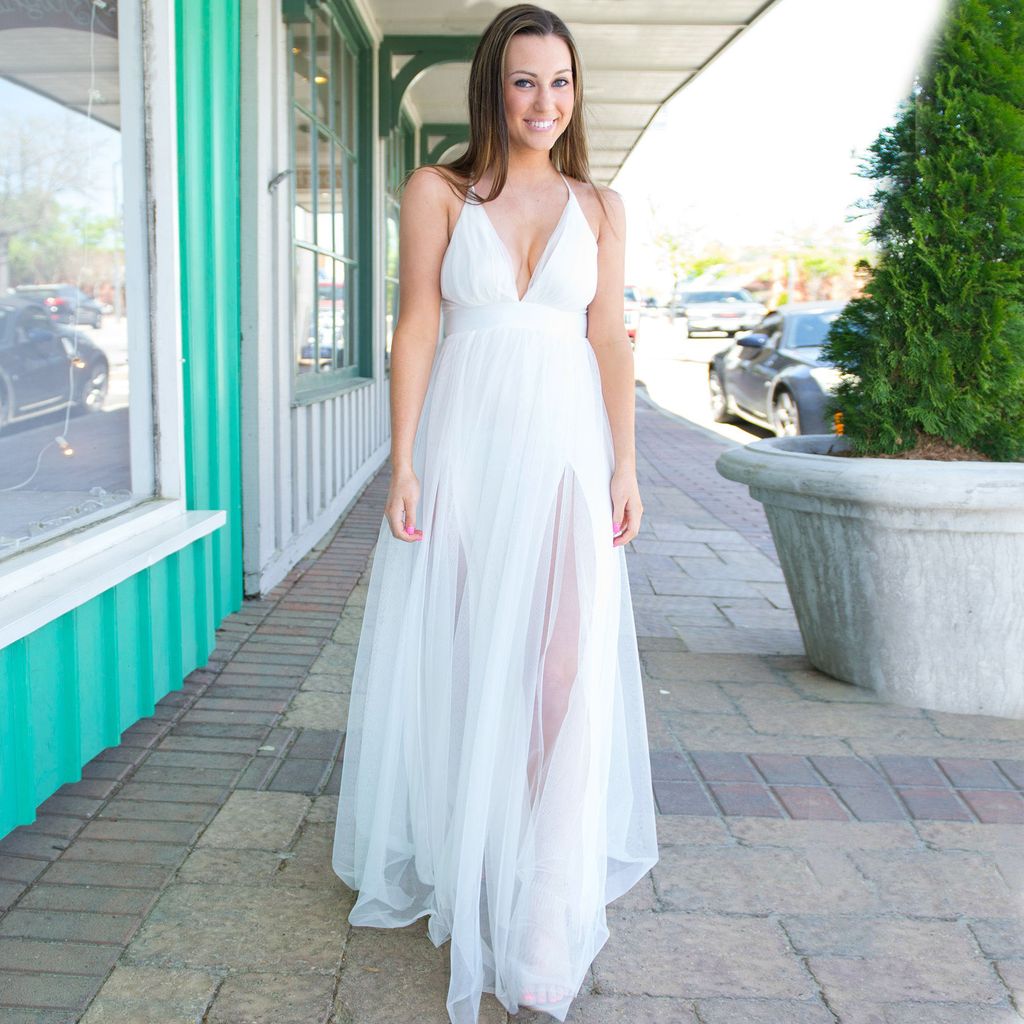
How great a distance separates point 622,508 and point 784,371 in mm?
8720

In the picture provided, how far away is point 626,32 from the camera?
772cm

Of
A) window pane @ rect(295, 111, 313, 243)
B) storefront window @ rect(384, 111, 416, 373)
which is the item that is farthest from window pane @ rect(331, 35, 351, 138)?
storefront window @ rect(384, 111, 416, 373)

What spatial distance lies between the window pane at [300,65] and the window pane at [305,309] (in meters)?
0.74

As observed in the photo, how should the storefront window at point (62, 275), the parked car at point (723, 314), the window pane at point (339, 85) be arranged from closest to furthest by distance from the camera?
1. the storefront window at point (62, 275)
2. the window pane at point (339, 85)
3. the parked car at point (723, 314)

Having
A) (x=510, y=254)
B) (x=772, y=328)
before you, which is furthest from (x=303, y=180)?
(x=772, y=328)

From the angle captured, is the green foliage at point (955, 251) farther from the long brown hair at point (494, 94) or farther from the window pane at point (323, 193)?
the window pane at point (323, 193)

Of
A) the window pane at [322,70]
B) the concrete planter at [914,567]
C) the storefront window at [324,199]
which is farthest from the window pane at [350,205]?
the concrete planter at [914,567]

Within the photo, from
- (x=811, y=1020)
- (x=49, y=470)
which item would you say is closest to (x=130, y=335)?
(x=49, y=470)

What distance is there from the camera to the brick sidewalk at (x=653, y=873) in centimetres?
207

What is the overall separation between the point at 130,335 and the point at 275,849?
165 centimetres

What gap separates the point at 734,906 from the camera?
7.95 ft

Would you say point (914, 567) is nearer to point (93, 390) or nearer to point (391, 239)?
point (93, 390)

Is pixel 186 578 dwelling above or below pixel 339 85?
below

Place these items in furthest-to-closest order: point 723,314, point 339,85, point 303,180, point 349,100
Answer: point 723,314 < point 349,100 < point 339,85 < point 303,180
